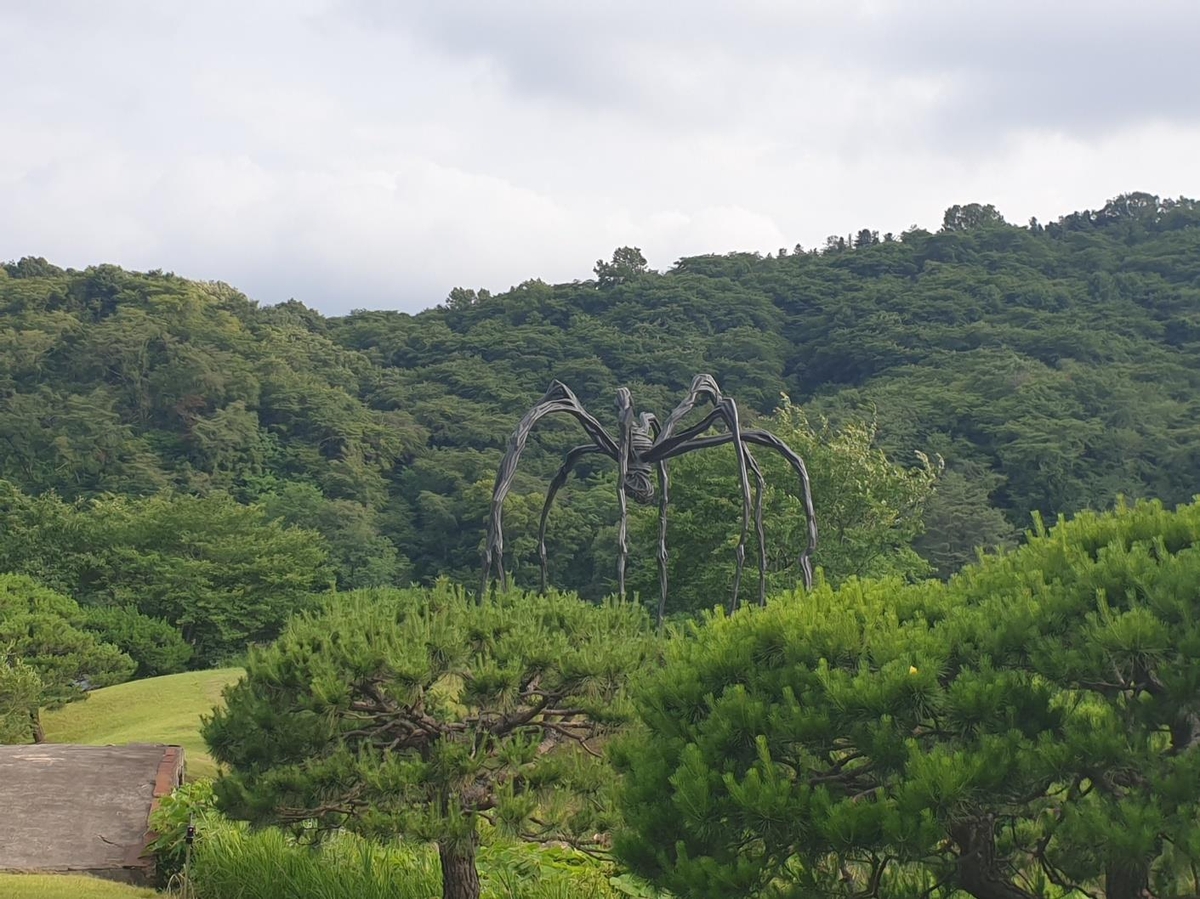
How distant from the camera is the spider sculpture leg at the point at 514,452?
6.45 m

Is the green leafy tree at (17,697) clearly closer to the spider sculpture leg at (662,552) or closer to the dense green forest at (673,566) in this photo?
the dense green forest at (673,566)

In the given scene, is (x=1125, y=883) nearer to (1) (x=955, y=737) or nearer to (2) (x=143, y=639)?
(1) (x=955, y=737)

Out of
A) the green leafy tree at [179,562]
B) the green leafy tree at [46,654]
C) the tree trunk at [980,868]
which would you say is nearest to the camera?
the tree trunk at [980,868]

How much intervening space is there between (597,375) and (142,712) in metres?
25.5

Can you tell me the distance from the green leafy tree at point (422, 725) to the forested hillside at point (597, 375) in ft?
55.5

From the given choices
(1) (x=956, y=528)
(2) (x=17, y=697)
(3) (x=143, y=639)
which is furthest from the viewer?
(1) (x=956, y=528)

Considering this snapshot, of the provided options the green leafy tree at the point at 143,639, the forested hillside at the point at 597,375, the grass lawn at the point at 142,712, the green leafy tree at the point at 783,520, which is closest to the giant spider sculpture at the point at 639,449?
the grass lawn at the point at 142,712

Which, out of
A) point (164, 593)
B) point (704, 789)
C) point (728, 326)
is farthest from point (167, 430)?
point (704, 789)

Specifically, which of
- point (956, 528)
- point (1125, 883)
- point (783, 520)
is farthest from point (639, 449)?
point (956, 528)

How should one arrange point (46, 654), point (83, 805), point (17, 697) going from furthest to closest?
point (46, 654) → point (17, 697) → point (83, 805)

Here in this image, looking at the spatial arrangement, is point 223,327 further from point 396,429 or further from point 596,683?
point 596,683

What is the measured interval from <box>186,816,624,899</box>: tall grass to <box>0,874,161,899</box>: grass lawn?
0.37 meters

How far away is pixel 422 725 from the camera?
19.1ft

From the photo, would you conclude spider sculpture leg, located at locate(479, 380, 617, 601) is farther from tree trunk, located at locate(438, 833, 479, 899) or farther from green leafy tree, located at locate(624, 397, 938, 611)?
green leafy tree, located at locate(624, 397, 938, 611)
